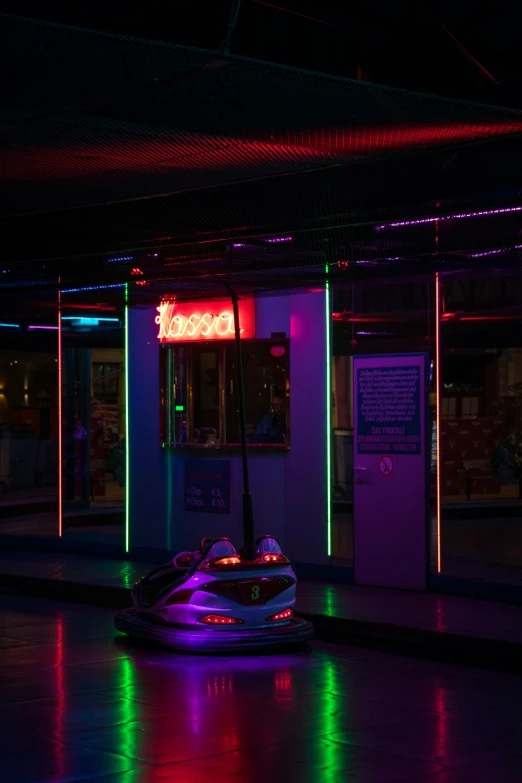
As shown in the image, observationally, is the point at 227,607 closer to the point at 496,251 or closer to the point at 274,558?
the point at 274,558

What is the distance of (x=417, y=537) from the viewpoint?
11117mm

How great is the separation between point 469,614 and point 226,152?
14.6 ft

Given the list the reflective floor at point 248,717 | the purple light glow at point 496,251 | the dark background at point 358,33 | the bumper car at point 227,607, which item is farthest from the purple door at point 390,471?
the dark background at point 358,33

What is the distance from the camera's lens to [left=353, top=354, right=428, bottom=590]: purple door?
1116 cm

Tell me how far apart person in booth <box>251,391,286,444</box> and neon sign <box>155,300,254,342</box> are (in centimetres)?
75

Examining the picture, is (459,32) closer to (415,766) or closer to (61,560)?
(415,766)

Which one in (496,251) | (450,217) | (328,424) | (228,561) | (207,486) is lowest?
(228,561)

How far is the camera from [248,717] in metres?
7.01

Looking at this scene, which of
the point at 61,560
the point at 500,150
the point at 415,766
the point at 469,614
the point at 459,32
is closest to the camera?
the point at 415,766

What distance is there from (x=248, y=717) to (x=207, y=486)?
591 cm

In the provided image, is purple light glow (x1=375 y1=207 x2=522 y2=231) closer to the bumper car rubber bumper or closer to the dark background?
the dark background

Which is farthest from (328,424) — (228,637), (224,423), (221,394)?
(228,637)

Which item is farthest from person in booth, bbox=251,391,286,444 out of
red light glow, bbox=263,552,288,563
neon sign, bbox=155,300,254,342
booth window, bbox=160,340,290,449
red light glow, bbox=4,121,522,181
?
red light glow, bbox=4,121,522,181

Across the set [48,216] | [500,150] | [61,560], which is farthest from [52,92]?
[61,560]
